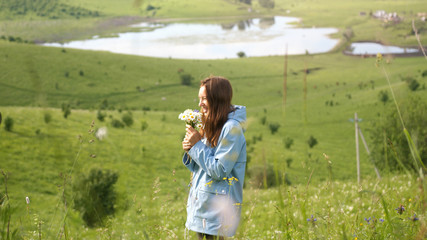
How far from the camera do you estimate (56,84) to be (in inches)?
3356

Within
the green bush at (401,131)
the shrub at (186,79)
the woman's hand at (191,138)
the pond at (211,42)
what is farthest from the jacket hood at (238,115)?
the pond at (211,42)

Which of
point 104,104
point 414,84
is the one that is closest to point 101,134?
point 104,104

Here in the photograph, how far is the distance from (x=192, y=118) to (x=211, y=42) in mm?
169861

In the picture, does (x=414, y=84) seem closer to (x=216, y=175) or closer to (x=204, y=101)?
(x=204, y=101)

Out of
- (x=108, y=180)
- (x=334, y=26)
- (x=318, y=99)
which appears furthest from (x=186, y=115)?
(x=334, y=26)

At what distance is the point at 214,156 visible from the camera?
9.66 feet

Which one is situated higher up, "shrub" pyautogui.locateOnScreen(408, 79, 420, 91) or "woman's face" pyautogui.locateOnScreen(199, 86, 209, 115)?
"shrub" pyautogui.locateOnScreen(408, 79, 420, 91)

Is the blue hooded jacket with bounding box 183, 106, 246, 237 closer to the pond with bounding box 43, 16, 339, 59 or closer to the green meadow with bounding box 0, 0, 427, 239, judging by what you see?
the green meadow with bounding box 0, 0, 427, 239

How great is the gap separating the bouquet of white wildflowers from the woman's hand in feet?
0.19

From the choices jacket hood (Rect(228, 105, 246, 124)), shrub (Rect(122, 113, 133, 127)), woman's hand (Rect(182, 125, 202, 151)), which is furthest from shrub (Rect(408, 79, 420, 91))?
woman's hand (Rect(182, 125, 202, 151))

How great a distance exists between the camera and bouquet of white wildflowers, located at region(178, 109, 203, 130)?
2998mm

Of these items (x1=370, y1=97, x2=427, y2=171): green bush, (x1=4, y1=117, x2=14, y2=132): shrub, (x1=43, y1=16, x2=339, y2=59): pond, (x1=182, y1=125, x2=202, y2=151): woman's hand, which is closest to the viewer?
(x1=182, y1=125, x2=202, y2=151): woman's hand

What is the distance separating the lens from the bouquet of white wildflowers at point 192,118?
2998mm

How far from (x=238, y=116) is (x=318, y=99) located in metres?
83.9
